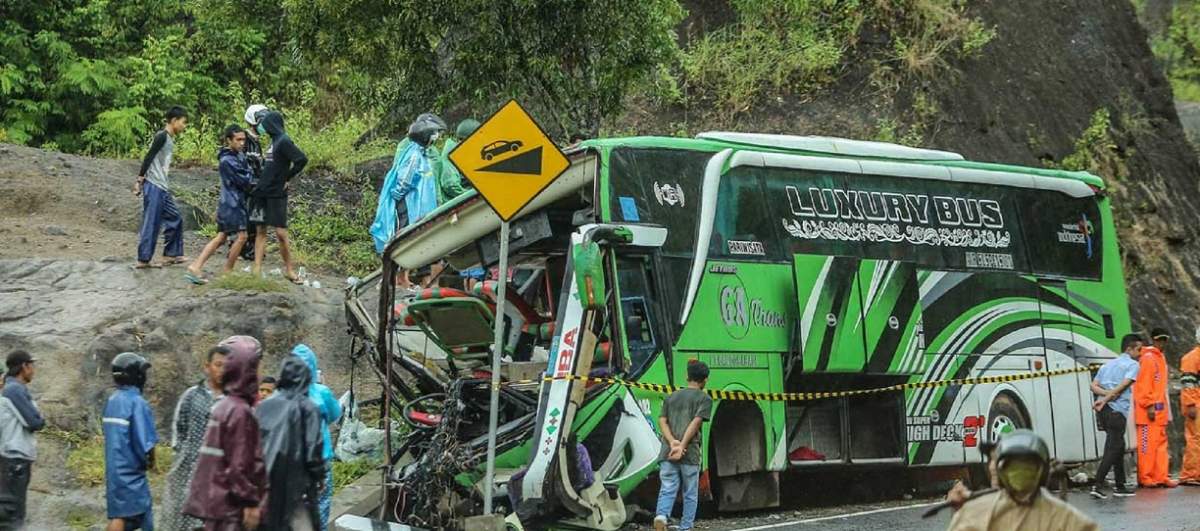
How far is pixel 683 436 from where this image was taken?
13.1 m

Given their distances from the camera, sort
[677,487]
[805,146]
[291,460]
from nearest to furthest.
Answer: [291,460] < [677,487] < [805,146]

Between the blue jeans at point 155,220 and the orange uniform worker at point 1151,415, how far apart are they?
1040cm

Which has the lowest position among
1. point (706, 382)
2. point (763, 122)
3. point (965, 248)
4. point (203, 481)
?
point (203, 481)

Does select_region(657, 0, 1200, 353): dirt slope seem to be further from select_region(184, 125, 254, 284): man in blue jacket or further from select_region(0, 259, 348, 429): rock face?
select_region(0, 259, 348, 429): rock face

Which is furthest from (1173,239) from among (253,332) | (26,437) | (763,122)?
(26,437)

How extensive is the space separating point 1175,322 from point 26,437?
20.8 m

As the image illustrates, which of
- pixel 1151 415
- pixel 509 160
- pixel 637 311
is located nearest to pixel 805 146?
pixel 637 311

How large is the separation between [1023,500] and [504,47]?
44.1 ft

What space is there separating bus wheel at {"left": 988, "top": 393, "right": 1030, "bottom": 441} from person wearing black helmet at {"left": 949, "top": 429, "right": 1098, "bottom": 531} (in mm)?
11170

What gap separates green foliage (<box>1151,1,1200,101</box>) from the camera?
46.8m

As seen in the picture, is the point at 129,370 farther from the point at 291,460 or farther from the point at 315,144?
the point at 315,144

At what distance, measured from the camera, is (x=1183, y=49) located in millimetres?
47531

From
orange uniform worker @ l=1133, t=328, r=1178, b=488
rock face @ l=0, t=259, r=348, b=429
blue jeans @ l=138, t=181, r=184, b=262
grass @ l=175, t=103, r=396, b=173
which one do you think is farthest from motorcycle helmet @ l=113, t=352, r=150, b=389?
grass @ l=175, t=103, r=396, b=173

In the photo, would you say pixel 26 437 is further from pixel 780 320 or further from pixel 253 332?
pixel 780 320
